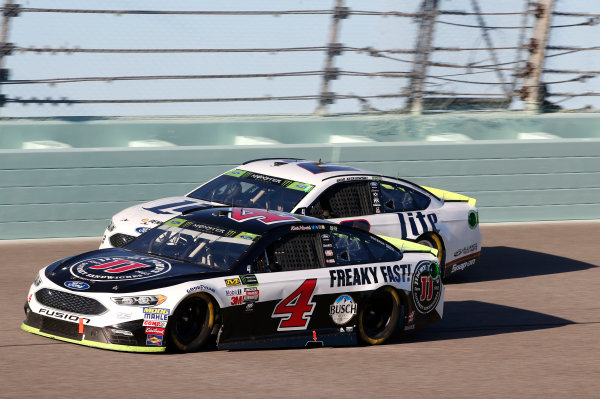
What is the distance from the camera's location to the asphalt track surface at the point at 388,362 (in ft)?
24.1

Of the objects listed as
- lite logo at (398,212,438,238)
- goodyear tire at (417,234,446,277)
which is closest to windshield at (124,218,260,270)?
lite logo at (398,212,438,238)

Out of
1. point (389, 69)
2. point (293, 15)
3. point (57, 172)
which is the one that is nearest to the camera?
point (57, 172)

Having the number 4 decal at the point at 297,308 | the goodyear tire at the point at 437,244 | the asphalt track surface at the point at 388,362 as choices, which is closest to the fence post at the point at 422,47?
the goodyear tire at the point at 437,244

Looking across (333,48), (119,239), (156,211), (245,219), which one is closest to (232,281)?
(245,219)

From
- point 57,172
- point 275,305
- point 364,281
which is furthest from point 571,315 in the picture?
point 57,172

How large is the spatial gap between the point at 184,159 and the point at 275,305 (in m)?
6.53

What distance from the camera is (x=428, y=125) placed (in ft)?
56.6

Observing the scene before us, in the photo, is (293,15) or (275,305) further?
(293,15)

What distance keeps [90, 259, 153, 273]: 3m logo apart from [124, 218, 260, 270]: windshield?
388 millimetres

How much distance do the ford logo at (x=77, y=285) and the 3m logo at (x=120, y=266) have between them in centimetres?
26

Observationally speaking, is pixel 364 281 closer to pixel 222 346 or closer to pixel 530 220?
pixel 222 346

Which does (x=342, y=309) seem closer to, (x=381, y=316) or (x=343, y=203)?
(x=381, y=316)

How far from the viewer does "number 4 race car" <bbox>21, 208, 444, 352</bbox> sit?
26.1ft

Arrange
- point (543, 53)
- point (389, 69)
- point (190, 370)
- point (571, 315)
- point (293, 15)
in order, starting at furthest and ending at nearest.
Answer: point (543, 53), point (389, 69), point (293, 15), point (571, 315), point (190, 370)
